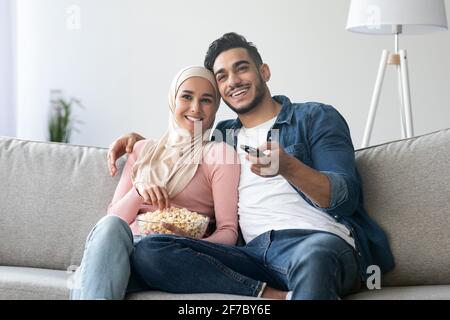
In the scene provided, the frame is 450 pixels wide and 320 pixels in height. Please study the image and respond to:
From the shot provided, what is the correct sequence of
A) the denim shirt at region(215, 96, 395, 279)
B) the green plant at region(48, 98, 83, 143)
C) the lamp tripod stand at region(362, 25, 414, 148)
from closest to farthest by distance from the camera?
the denim shirt at region(215, 96, 395, 279) < the lamp tripod stand at region(362, 25, 414, 148) < the green plant at region(48, 98, 83, 143)

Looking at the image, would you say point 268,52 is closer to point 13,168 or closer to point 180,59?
point 180,59

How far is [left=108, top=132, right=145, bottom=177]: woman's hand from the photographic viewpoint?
92.1 inches

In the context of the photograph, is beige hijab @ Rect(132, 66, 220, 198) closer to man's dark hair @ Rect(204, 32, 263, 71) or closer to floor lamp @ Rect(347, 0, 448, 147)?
man's dark hair @ Rect(204, 32, 263, 71)

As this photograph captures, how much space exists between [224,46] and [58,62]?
2.60 meters

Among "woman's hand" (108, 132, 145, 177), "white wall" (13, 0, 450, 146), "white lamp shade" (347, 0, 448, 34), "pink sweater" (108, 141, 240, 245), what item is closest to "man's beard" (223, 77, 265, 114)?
"pink sweater" (108, 141, 240, 245)

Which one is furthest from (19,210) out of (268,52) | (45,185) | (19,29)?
(19,29)

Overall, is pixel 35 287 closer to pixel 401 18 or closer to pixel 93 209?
pixel 93 209

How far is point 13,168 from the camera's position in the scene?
2.48 m

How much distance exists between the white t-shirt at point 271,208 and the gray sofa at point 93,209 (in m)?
0.19

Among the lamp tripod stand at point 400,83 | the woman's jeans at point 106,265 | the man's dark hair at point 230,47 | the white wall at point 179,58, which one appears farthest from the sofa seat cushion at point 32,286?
the white wall at point 179,58

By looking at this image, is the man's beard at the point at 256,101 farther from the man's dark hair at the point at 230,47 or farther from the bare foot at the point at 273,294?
the bare foot at the point at 273,294

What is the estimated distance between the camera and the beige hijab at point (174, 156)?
222cm

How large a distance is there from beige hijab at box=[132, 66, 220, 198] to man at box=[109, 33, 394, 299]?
0.09 m

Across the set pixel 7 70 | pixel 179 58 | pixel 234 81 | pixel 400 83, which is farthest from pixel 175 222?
pixel 7 70
